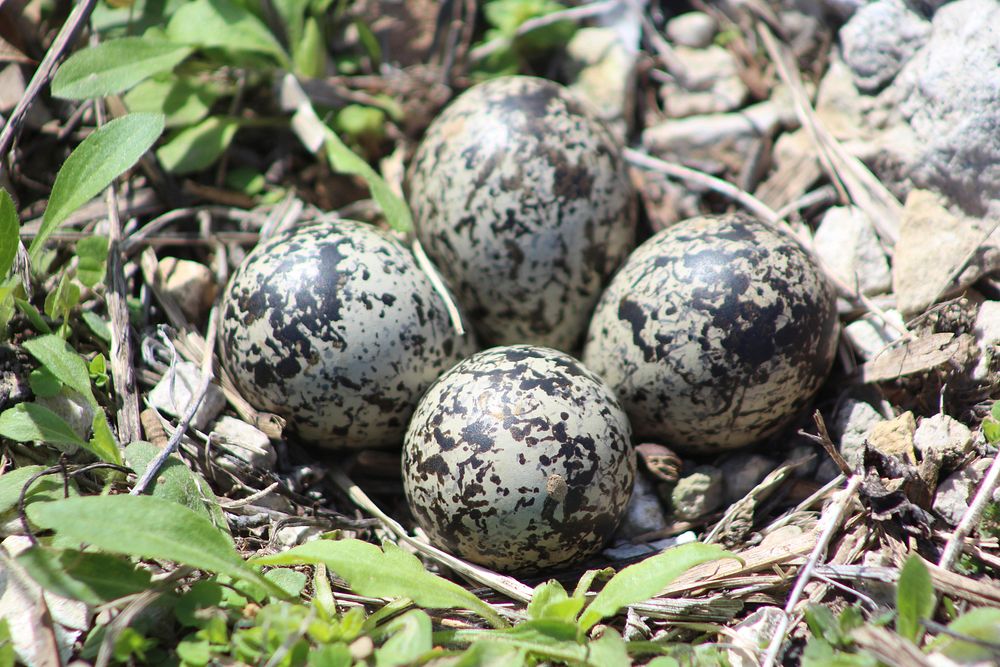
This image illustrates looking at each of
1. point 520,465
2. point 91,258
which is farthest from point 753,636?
point 91,258

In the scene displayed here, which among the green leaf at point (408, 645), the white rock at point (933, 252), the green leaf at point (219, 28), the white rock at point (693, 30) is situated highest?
the green leaf at point (219, 28)

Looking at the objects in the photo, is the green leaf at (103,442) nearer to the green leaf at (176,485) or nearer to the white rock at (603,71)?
the green leaf at (176,485)

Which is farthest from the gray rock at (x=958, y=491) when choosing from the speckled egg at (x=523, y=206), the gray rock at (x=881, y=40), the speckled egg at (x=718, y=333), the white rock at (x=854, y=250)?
the gray rock at (x=881, y=40)

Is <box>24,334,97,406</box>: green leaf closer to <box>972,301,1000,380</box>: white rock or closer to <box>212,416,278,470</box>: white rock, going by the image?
<box>212,416,278,470</box>: white rock

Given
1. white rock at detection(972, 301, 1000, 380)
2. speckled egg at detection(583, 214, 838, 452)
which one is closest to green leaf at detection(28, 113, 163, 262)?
speckled egg at detection(583, 214, 838, 452)

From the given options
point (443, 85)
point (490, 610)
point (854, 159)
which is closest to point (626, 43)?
point (443, 85)
